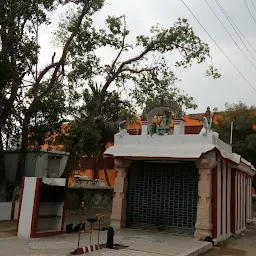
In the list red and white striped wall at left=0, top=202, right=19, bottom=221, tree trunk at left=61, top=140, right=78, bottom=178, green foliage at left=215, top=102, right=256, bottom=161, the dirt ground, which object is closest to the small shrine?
the dirt ground

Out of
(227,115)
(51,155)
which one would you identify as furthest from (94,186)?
(227,115)

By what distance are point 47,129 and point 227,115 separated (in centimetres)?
1896

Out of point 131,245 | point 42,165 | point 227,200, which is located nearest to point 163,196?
point 227,200

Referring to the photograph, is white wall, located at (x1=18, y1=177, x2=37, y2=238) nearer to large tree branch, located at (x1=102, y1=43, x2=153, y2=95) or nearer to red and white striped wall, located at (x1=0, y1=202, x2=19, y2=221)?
red and white striped wall, located at (x1=0, y1=202, x2=19, y2=221)

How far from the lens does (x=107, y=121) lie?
68.4ft

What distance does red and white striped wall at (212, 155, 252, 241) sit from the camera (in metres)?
11.7

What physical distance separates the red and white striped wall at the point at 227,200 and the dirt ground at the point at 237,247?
0.32 m

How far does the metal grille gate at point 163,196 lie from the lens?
12.3m

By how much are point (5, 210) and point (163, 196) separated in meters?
6.76

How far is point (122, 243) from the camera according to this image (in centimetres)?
973

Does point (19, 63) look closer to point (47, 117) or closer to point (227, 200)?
point (47, 117)

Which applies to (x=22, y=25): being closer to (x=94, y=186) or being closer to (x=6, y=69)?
(x=6, y=69)

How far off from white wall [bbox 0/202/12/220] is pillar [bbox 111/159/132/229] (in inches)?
187

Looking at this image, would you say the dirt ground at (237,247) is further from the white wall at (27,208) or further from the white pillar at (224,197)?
the white wall at (27,208)
